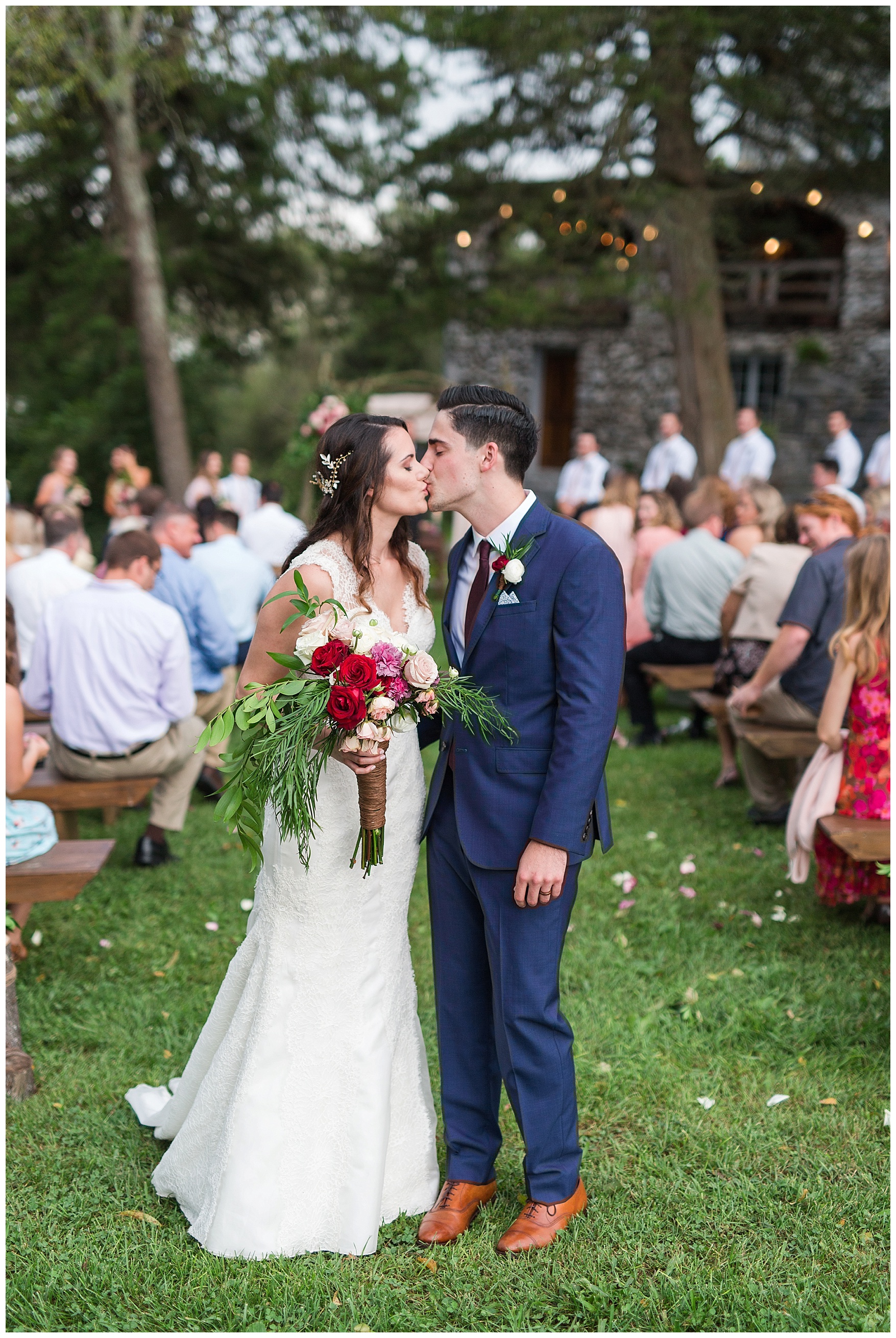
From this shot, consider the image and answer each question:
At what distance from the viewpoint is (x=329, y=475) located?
323 cm

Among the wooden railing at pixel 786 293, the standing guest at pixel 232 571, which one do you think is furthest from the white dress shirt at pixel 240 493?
the wooden railing at pixel 786 293

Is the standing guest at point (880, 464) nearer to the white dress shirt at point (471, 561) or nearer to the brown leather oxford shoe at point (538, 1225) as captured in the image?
the white dress shirt at point (471, 561)

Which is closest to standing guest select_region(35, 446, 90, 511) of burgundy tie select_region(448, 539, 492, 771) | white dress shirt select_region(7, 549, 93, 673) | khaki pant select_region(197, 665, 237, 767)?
white dress shirt select_region(7, 549, 93, 673)

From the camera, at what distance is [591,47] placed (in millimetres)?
13633

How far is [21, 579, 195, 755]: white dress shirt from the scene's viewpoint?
19.5 ft

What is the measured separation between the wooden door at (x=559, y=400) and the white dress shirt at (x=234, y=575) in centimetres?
1678

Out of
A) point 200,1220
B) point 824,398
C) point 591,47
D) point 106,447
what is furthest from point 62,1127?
point 824,398

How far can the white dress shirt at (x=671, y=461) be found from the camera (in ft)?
46.2

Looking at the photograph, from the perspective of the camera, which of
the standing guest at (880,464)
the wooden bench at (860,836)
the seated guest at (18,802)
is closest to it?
the seated guest at (18,802)

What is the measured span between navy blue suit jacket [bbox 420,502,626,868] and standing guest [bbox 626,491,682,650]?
655 centimetres

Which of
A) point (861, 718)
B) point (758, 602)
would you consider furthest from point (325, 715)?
point (758, 602)

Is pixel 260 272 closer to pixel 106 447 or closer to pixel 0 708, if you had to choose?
pixel 106 447

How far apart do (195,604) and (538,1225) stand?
4797 mm

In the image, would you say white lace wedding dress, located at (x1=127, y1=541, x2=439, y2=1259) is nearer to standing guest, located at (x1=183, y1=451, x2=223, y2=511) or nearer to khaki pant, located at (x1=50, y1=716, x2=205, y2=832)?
khaki pant, located at (x1=50, y1=716, x2=205, y2=832)
